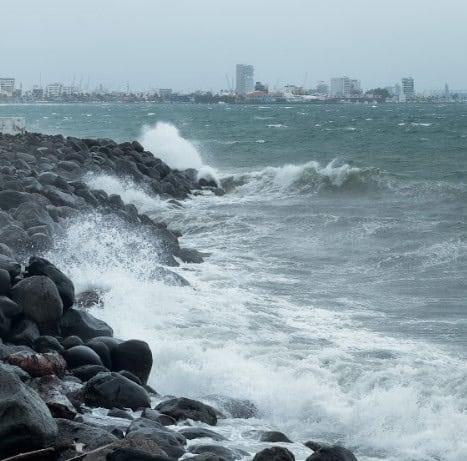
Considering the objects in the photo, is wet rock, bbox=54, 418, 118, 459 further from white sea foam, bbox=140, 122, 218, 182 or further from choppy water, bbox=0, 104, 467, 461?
white sea foam, bbox=140, 122, 218, 182

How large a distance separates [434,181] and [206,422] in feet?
58.6

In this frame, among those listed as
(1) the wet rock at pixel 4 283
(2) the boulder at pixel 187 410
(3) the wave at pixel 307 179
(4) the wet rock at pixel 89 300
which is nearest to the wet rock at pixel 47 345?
(1) the wet rock at pixel 4 283

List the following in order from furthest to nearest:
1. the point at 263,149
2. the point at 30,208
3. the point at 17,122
A: the point at 263,149
the point at 17,122
the point at 30,208

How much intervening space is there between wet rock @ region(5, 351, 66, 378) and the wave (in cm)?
1698

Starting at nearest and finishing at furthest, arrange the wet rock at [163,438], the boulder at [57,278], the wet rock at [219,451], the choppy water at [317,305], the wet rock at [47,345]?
the wet rock at [163,438]
the wet rock at [219,451]
the choppy water at [317,305]
the wet rock at [47,345]
the boulder at [57,278]

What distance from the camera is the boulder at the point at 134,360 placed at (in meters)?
7.80

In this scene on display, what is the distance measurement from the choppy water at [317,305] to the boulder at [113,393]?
70 centimetres

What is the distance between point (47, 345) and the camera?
766cm

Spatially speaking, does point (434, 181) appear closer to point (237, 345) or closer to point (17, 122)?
point (17, 122)

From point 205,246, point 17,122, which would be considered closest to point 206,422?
point 205,246

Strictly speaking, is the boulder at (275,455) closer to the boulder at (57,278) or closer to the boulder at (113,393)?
the boulder at (113,393)

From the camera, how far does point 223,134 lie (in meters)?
47.6

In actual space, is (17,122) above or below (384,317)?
above

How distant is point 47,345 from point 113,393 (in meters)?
1.08
